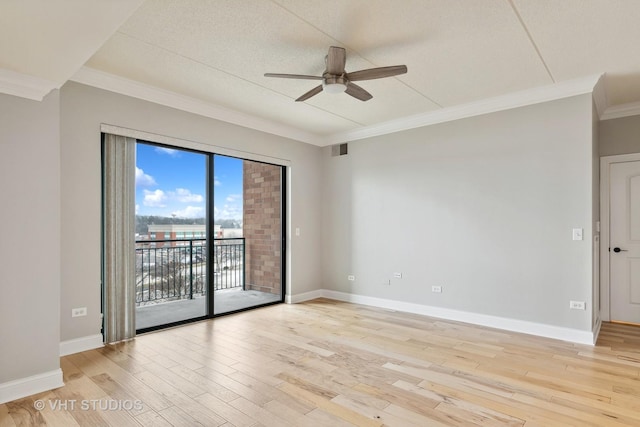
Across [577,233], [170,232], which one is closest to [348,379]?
[577,233]

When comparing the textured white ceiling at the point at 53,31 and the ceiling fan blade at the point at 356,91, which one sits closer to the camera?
the textured white ceiling at the point at 53,31

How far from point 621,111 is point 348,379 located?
4774 mm

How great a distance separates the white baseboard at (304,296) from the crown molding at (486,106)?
107 inches

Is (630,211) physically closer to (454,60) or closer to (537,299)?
(537,299)

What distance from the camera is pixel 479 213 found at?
4457 millimetres

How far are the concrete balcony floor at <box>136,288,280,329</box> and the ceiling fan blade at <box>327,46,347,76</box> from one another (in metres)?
3.63

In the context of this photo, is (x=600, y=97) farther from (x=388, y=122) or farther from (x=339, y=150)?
(x=339, y=150)

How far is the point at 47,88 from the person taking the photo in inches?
104

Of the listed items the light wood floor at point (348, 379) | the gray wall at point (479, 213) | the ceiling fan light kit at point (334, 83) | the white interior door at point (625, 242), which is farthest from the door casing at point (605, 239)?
the ceiling fan light kit at point (334, 83)

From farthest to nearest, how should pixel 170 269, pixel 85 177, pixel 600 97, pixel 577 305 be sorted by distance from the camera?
pixel 170 269
pixel 600 97
pixel 577 305
pixel 85 177

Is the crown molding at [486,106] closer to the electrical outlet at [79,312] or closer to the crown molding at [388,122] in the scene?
the crown molding at [388,122]

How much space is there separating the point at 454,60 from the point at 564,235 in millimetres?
2325

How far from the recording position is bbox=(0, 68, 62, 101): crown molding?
2.47m

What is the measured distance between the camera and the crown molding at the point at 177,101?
3.49 m
